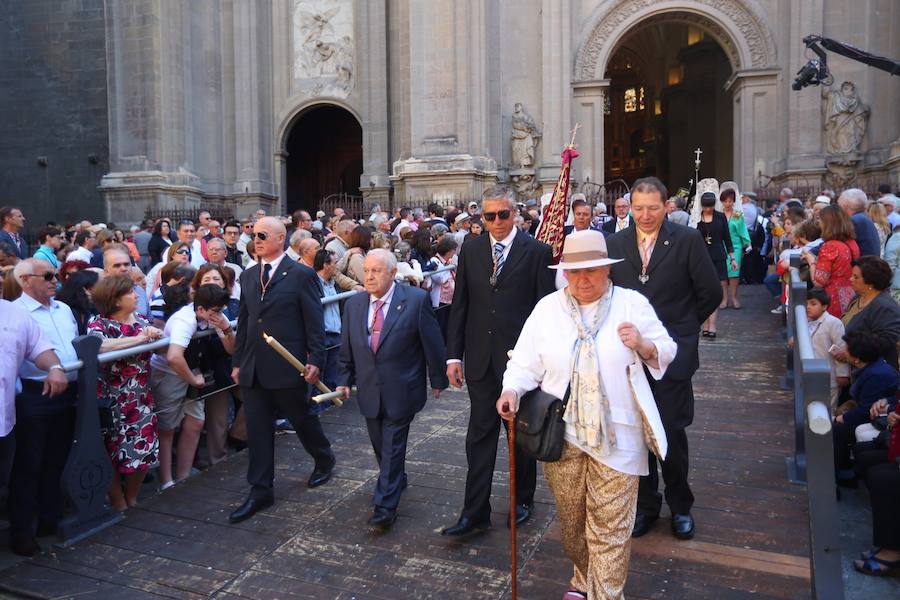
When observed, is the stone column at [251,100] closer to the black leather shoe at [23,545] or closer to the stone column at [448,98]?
the stone column at [448,98]

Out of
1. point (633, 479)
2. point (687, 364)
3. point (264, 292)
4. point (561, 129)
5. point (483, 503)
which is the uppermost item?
point (561, 129)

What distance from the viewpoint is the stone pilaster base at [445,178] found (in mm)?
20000

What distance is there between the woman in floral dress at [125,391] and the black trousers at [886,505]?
4902mm

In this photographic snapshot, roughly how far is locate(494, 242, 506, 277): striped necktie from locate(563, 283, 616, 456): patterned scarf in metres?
1.30

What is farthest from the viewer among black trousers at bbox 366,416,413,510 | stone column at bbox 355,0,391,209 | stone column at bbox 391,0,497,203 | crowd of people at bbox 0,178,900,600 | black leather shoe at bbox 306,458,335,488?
stone column at bbox 355,0,391,209

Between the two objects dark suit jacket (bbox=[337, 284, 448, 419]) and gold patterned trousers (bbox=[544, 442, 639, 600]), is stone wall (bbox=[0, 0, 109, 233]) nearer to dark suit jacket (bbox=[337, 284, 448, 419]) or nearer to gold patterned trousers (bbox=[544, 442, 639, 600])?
dark suit jacket (bbox=[337, 284, 448, 419])

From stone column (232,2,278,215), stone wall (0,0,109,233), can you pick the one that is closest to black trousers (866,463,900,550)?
stone column (232,2,278,215)

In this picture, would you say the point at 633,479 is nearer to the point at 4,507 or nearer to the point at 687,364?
the point at 687,364

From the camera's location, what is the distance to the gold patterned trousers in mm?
3549

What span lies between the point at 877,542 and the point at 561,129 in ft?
59.4

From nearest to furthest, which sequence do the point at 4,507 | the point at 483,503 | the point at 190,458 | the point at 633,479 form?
1. the point at 633,479
2. the point at 483,503
3. the point at 4,507
4. the point at 190,458

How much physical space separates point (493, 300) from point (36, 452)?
3.24 m

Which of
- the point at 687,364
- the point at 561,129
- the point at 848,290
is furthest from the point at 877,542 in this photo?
the point at 561,129

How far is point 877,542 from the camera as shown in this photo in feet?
15.6
